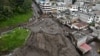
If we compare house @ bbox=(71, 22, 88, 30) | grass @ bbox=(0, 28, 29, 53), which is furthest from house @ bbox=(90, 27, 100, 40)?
grass @ bbox=(0, 28, 29, 53)

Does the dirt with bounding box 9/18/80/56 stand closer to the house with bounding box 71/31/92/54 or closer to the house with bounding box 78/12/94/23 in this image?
the house with bounding box 71/31/92/54

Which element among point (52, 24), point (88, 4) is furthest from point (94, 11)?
point (52, 24)

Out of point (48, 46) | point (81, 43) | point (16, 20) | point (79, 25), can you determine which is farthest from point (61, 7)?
point (48, 46)

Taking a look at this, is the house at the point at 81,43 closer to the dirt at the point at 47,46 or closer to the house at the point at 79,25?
the dirt at the point at 47,46

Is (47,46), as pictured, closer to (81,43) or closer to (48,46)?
(48,46)

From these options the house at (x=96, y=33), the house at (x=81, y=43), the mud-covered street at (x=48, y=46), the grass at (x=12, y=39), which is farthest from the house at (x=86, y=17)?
the grass at (x=12, y=39)

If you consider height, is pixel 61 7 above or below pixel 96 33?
above

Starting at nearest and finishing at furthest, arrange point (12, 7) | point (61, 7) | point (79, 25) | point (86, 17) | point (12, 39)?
point (12, 39) → point (12, 7) → point (79, 25) → point (86, 17) → point (61, 7)
